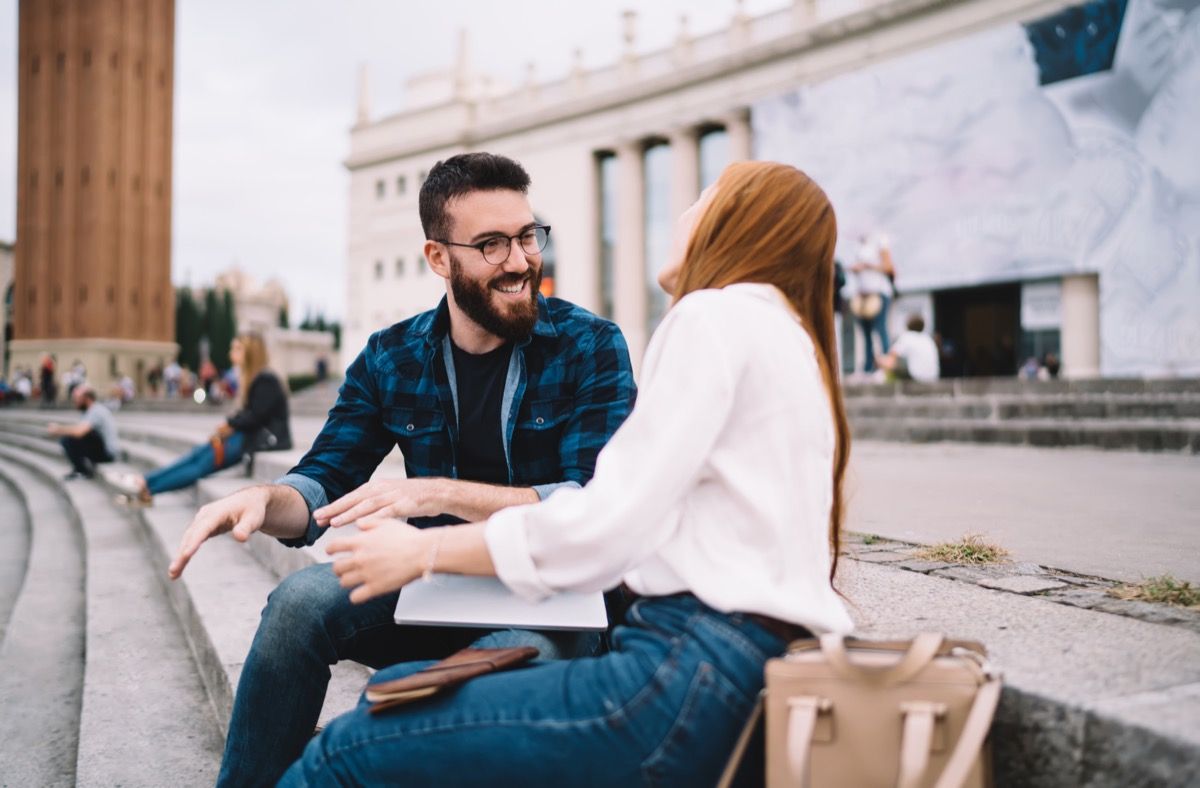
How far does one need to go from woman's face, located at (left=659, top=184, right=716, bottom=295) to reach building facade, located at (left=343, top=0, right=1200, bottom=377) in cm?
2088

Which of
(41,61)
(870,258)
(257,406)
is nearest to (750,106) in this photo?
(870,258)

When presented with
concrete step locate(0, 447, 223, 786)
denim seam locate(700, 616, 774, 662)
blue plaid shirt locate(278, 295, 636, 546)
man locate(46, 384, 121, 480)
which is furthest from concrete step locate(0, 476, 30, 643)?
denim seam locate(700, 616, 774, 662)

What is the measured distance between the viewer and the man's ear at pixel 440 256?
231 cm

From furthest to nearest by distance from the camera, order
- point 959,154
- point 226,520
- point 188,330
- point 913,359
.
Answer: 1. point 188,330
2. point 959,154
3. point 913,359
4. point 226,520

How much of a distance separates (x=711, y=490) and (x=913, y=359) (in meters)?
11.8

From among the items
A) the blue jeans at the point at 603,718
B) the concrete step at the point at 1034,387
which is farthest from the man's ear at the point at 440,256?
the concrete step at the point at 1034,387

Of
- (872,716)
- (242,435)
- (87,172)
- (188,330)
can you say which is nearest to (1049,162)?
(242,435)

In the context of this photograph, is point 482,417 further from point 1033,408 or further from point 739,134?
point 739,134

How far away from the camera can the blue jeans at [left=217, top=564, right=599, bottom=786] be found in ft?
5.82

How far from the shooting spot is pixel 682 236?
5.28ft

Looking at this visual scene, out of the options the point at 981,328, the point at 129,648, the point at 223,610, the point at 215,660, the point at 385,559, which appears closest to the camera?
the point at 385,559

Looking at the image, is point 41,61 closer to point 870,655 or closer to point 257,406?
point 257,406

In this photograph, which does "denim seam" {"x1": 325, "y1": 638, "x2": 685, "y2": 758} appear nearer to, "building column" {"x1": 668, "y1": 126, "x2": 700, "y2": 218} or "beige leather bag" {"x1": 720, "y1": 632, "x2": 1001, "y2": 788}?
"beige leather bag" {"x1": 720, "y1": 632, "x2": 1001, "y2": 788}

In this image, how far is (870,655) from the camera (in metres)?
1.20
